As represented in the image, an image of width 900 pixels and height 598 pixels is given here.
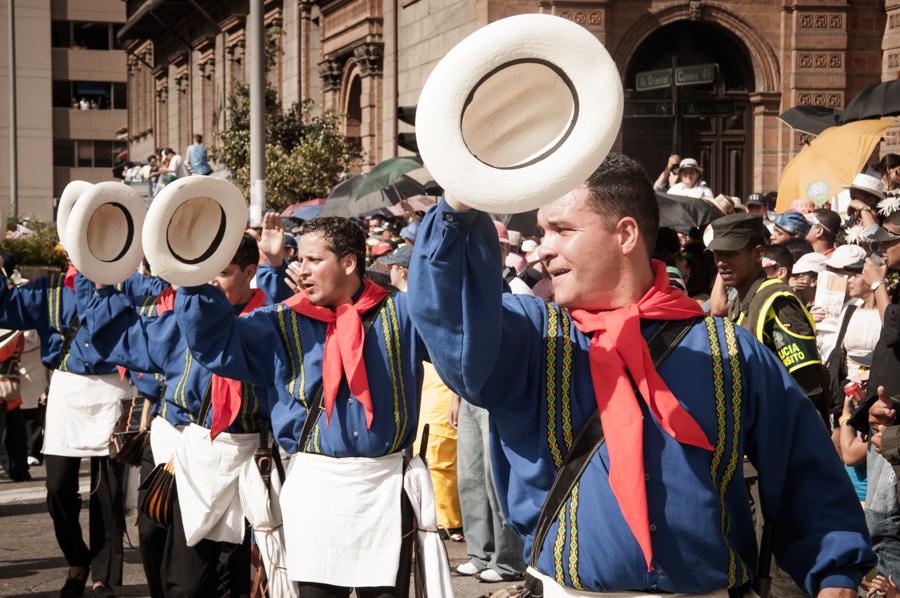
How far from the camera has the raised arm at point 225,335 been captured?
499 cm

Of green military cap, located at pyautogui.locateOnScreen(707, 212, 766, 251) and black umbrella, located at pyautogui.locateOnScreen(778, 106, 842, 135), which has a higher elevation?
black umbrella, located at pyautogui.locateOnScreen(778, 106, 842, 135)

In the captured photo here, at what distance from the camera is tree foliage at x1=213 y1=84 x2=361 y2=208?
2080 centimetres

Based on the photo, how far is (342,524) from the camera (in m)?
5.07

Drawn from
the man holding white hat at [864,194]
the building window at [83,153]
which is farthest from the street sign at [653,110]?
the building window at [83,153]

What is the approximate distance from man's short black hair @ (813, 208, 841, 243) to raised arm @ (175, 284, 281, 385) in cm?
479

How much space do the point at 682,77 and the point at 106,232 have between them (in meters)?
6.93

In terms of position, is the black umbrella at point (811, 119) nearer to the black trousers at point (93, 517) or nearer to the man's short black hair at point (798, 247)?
the man's short black hair at point (798, 247)

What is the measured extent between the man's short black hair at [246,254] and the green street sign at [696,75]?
635 cm

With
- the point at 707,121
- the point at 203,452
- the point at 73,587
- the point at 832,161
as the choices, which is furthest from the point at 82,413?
the point at 707,121

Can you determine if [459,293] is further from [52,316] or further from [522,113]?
[52,316]

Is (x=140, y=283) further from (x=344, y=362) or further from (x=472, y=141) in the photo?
Answer: (x=472, y=141)

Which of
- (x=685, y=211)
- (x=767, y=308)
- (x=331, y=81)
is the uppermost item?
(x=331, y=81)

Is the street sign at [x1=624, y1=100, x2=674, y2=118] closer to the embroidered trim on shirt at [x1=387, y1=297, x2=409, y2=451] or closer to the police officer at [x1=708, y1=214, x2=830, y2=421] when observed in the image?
the police officer at [x1=708, y1=214, x2=830, y2=421]

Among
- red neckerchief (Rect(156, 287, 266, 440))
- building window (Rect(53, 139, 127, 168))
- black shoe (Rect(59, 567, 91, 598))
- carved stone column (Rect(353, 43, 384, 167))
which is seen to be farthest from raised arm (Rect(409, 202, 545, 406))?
building window (Rect(53, 139, 127, 168))
